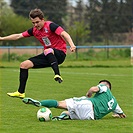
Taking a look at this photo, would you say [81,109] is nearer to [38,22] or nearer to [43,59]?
[43,59]

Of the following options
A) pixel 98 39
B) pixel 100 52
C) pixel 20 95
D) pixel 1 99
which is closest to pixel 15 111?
pixel 20 95

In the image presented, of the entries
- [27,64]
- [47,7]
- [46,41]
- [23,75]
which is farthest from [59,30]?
[47,7]

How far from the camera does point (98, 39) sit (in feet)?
181

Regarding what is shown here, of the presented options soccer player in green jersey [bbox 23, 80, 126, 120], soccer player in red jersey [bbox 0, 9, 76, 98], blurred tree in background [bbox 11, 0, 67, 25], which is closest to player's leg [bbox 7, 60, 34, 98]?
soccer player in red jersey [bbox 0, 9, 76, 98]

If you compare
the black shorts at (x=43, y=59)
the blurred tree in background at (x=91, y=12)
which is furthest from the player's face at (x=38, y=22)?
the blurred tree in background at (x=91, y=12)

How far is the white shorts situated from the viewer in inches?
368

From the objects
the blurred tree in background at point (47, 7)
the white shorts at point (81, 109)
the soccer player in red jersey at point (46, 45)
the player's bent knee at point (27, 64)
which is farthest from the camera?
the blurred tree in background at point (47, 7)

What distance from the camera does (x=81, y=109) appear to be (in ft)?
30.8

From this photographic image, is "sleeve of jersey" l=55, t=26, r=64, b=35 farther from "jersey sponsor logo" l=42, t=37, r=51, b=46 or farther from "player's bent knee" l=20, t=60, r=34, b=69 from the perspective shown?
"player's bent knee" l=20, t=60, r=34, b=69

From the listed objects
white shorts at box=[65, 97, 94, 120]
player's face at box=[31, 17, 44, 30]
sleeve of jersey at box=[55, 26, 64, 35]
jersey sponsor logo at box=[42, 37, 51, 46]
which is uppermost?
player's face at box=[31, 17, 44, 30]

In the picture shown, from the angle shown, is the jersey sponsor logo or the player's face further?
the jersey sponsor logo

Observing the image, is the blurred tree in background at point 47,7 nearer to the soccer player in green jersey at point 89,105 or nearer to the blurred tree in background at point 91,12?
the blurred tree in background at point 91,12

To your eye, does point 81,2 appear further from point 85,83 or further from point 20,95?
point 20,95

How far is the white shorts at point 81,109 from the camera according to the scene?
30.7 feet
